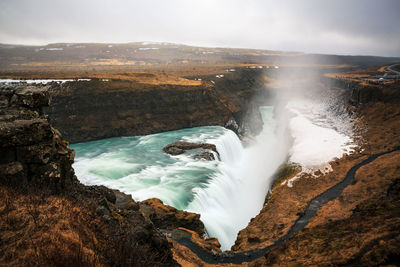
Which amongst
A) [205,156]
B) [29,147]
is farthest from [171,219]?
[205,156]

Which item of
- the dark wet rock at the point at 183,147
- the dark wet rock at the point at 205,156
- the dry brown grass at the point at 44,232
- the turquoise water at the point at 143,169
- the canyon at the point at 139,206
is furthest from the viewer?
the dark wet rock at the point at 183,147

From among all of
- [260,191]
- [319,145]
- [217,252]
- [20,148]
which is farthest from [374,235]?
[319,145]

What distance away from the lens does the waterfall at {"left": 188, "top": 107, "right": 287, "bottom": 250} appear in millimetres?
19484

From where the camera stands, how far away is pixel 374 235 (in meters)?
7.98

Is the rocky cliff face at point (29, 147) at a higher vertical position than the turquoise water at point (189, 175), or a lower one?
higher

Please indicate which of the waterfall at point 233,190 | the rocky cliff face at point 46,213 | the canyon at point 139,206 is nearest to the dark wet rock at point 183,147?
the waterfall at point 233,190

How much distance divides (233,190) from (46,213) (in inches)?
858

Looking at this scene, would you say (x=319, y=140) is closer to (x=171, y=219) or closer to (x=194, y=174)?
(x=194, y=174)

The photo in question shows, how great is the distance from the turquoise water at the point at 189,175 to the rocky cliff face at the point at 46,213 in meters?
11.0

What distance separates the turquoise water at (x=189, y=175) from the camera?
20203 millimetres

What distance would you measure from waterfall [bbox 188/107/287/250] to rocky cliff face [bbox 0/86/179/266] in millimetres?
10699

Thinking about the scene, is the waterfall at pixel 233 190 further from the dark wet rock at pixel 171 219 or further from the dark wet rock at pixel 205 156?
the dark wet rock at pixel 171 219

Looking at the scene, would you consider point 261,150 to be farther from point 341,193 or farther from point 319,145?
point 341,193

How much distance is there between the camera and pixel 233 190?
2591 centimetres
